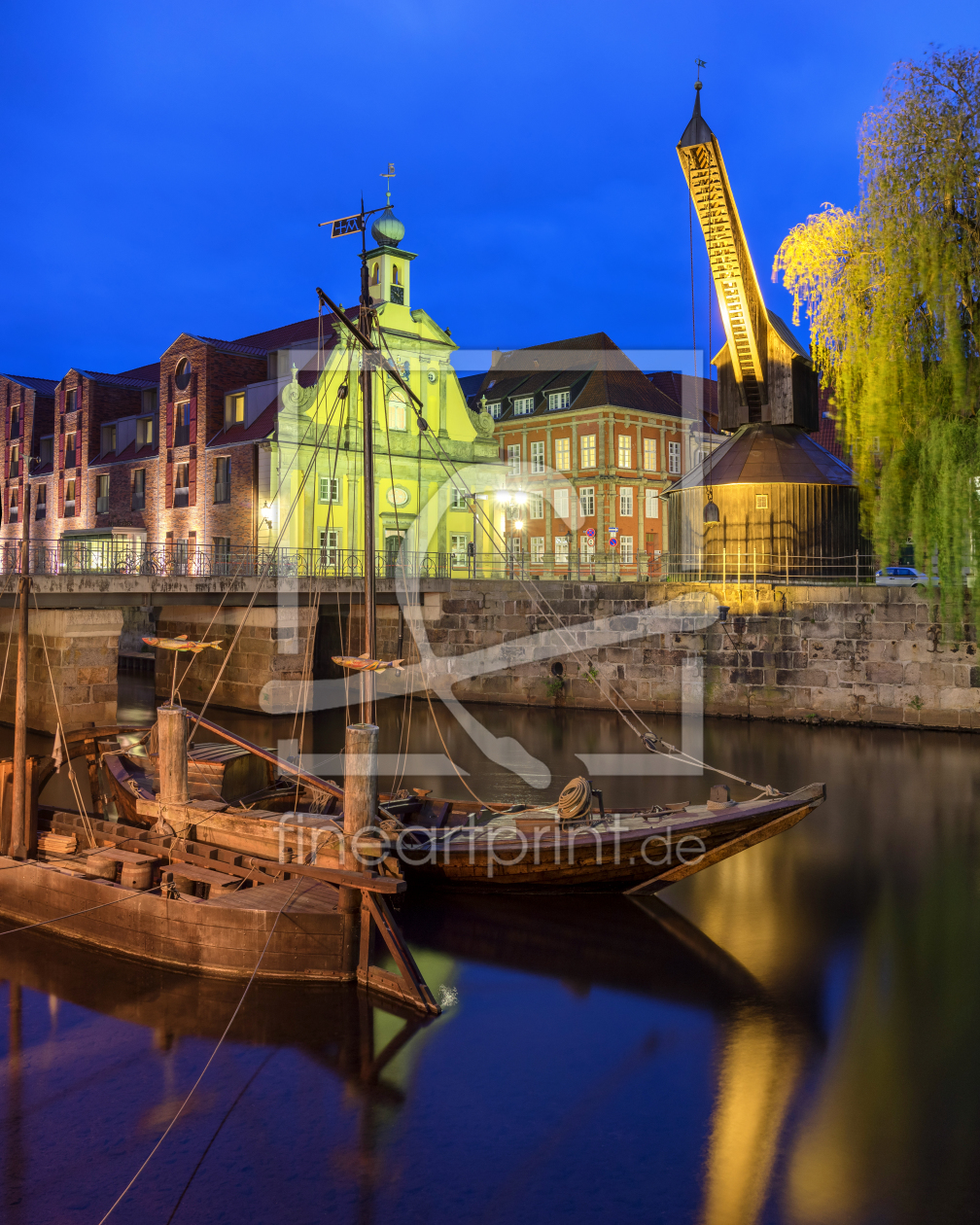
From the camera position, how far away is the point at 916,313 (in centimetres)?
2181

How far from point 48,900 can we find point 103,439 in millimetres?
40956

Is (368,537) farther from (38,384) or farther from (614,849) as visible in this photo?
(38,384)

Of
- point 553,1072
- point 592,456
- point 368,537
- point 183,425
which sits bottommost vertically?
point 553,1072

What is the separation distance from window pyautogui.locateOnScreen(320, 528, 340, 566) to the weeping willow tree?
21.4 m

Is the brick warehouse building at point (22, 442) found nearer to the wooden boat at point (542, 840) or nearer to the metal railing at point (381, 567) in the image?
the metal railing at point (381, 567)

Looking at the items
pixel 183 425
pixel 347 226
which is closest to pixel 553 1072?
pixel 347 226

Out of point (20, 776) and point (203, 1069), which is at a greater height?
point (20, 776)

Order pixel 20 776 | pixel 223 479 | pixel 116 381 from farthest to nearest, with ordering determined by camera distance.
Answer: pixel 116 381
pixel 223 479
pixel 20 776

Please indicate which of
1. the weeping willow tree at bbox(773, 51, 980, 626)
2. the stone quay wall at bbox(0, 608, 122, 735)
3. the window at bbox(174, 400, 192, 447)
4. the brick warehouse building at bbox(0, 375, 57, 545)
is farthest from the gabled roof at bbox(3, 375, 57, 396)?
the weeping willow tree at bbox(773, 51, 980, 626)

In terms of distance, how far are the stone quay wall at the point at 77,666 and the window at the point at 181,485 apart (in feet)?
53.0

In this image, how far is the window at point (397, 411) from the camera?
1721 inches

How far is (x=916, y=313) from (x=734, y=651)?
12.0 meters

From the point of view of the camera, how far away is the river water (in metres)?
8.05

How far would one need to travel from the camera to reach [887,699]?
2816 centimetres
